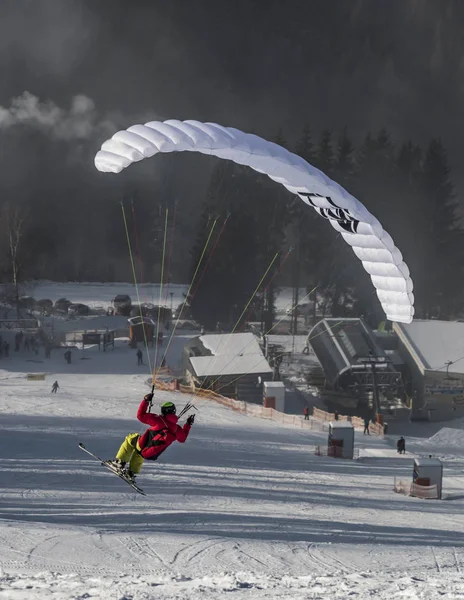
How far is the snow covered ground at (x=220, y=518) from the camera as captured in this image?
966 centimetres

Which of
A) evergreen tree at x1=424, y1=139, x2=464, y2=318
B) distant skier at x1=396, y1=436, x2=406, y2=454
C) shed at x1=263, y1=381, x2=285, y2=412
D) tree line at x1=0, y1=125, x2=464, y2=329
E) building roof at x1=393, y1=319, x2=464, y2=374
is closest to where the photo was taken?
distant skier at x1=396, y1=436, x2=406, y2=454

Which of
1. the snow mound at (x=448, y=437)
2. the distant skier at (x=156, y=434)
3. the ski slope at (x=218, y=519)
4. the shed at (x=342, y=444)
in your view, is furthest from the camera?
the snow mound at (x=448, y=437)

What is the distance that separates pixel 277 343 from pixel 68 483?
70.2 ft

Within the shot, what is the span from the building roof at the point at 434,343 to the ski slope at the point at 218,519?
6421 mm

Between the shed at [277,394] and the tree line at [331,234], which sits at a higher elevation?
the tree line at [331,234]

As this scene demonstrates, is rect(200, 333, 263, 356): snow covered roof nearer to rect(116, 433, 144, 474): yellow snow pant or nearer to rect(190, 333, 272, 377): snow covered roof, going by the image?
rect(190, 333, 272, 377): snow covered roof

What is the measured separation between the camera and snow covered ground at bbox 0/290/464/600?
9656 millimetres

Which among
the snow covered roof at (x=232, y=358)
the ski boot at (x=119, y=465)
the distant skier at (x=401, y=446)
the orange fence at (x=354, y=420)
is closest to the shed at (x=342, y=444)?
the distant skier at (x=401, y=446)

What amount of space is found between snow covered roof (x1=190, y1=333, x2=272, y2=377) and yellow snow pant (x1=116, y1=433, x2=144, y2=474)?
16092 millimetres

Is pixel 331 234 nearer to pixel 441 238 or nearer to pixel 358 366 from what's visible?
pixel 441 238

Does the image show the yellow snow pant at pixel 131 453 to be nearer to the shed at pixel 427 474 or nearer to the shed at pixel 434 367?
the shed at pixel 427 474

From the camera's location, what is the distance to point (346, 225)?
11344 millimetres

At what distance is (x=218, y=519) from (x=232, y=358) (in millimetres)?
13672

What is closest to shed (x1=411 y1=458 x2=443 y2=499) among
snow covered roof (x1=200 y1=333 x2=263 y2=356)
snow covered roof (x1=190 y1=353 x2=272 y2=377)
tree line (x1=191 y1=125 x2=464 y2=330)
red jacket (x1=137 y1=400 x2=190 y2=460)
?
red jacket (x1=137 y1=400 x2=190 y2=460)
